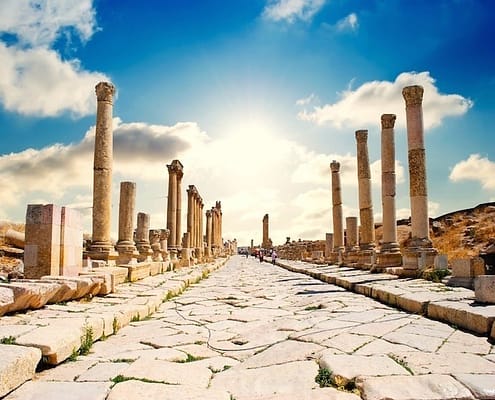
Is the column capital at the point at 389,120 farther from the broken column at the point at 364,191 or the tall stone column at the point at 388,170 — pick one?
the broken column at the point at 364,191

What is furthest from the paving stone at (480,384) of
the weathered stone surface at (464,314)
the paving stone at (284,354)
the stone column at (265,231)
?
the stone column at (265,231)

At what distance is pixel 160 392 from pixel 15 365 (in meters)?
1.08

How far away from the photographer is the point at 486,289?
20.2ft

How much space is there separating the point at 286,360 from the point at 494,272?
591cm

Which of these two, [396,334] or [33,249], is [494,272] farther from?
[33,249]

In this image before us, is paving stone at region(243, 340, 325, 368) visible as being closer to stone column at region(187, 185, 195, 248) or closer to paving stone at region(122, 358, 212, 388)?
paving stone at region(122, 358, 212, 388)

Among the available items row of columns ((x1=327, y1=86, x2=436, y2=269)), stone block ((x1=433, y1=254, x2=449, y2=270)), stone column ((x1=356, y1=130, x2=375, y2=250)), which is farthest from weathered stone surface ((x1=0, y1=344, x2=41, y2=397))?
stone column ((x1=356, y1=130, x2=375, y2=250))

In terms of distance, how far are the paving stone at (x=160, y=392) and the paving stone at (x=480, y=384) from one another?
5.41 ft

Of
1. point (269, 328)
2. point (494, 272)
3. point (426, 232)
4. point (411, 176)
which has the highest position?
point (411, 176)

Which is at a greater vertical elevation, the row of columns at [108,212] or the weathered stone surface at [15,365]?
the row of columns at [108,212]

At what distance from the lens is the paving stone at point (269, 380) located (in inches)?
132

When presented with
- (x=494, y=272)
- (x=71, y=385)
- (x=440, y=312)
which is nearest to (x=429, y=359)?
(x=440, y=312)

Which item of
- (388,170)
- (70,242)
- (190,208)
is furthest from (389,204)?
(190,208)

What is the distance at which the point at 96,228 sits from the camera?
12328 mm
